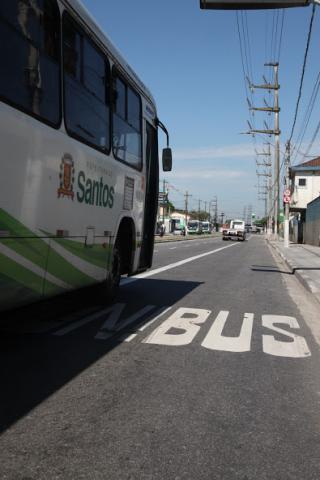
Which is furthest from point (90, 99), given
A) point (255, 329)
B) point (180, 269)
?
point (180, 269)

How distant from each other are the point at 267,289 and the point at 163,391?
25.9 ft

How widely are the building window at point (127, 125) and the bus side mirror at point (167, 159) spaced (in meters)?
1.62

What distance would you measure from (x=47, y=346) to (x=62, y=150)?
2.05 metres

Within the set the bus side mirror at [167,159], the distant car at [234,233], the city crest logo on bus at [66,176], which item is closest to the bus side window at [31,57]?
the city crest logo on bus at [66,176]

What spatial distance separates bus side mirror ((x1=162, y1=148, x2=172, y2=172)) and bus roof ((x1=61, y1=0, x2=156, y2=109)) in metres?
1.43

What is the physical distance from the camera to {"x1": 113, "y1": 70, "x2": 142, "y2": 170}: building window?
7.38 m

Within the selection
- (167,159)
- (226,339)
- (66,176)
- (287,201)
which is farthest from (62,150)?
(287,201)

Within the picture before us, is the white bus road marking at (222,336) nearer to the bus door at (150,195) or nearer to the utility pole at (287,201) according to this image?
the bus door at (150,195)

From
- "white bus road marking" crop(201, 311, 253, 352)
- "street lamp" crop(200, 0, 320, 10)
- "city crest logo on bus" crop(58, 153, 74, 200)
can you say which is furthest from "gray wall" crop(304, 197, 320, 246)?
"city crest logo on bus" crop(58, 153, 74, 200)

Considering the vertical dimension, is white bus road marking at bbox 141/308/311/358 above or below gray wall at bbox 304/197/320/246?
below

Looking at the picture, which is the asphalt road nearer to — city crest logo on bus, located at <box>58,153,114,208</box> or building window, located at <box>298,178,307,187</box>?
city crest logo on bus, located at <box>58,153,114,208</box>

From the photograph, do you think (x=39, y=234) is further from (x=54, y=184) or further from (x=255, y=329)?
(x=255, y=329)

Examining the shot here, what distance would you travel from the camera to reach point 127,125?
7.88 m

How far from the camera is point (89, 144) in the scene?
631 centimetres
